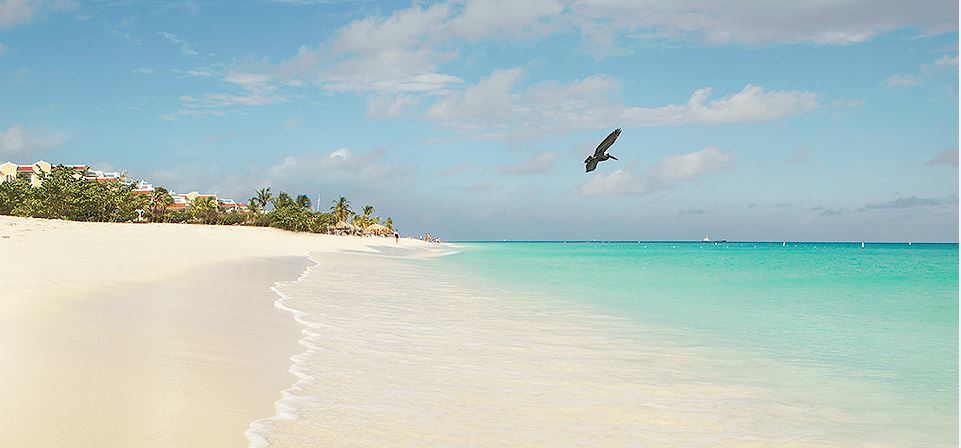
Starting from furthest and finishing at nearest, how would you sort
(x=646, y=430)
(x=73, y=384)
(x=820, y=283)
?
(x=820, y=283), (x=646, y=430), (x=73, y=384)

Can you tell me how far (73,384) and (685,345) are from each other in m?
8.06

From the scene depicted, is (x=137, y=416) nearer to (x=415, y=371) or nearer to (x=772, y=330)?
(x=415, y=371)

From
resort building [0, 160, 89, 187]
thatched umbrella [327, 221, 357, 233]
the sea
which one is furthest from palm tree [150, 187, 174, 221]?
the sea

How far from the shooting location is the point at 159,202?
7975 centimetres

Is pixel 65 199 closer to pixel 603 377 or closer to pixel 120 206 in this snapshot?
pixel 120 206

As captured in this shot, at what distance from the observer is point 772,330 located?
41.8ft

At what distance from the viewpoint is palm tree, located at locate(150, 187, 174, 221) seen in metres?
78.4

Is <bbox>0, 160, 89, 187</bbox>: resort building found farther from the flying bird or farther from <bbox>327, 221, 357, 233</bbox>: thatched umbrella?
the flying bird

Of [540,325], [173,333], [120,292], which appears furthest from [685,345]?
[120,292]

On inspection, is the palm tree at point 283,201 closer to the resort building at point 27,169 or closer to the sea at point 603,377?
the resort building at point 27,169

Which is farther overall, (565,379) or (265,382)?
(565,379)

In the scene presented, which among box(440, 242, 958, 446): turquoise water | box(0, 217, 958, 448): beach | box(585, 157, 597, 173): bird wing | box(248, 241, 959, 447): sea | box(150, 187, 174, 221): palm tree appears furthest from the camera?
box(150, 187, 174, 221): palm tree

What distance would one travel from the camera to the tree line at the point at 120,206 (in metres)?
57.4

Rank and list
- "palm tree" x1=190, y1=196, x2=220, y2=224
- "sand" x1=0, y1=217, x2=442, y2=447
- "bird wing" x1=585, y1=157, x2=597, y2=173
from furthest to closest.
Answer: "palm tree" x1=190, y1=196, x2=220, y2=224 < "bird wing" x1=585, y1=157, x2=597, y2=173 < "sand" x1=0, y1=217, x2=442, y2=447
